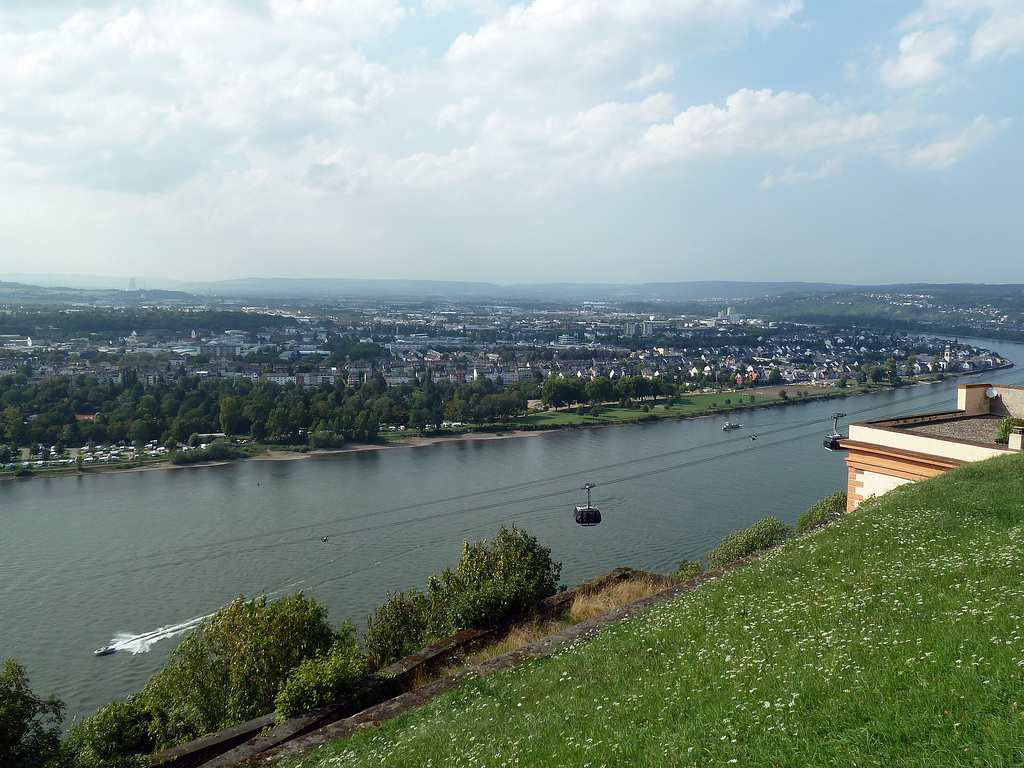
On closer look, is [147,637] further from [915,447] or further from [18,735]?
[915,447]

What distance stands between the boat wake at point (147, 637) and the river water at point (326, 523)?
3cm

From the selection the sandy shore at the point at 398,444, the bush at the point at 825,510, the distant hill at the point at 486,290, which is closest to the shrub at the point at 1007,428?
the bush at the point at 825,510

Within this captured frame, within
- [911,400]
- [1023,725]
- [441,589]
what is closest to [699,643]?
[1023,725]

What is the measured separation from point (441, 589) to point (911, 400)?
68.2 feet

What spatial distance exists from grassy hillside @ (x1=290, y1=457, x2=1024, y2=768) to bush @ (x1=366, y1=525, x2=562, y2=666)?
0.92m

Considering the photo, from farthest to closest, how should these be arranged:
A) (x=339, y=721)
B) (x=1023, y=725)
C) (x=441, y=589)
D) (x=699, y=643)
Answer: (x=441, y=589), (x=339, y=721), (x=699, y=643), (x=1023, y=725)

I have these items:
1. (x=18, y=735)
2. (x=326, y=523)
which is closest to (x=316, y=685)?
(x=18, y=735)

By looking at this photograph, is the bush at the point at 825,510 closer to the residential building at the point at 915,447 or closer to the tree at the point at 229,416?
the residential building at the point at 915,447

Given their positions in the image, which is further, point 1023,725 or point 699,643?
point 699,643

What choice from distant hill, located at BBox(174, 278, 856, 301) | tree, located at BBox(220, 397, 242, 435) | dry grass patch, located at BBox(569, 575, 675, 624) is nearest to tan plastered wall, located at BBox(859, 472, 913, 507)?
dry grass patch, located at BBox(569, 575, 675, 624)

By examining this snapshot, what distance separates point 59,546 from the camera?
10.2 meters

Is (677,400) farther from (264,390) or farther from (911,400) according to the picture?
(264,390)

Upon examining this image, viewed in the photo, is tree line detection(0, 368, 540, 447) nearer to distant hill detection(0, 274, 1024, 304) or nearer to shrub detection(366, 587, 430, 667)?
shrub detection(366, 587, 430, 667)

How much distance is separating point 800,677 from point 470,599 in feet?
6.75
